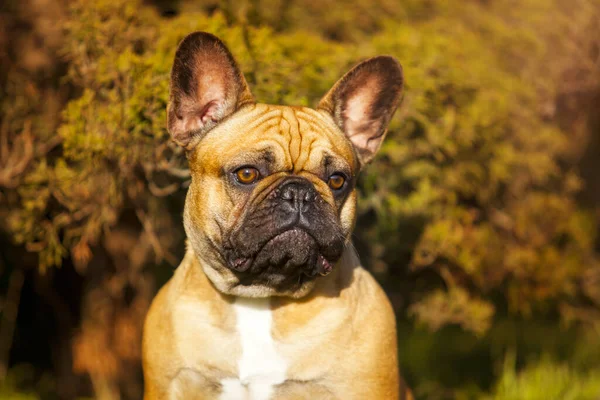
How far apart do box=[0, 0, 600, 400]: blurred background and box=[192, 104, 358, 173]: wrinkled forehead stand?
0.52 metres

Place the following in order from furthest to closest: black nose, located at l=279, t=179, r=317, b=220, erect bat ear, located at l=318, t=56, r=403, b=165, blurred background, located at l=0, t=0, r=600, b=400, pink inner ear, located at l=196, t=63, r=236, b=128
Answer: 1. blurred background, located at l=0, t=0, r=600, b=400
2. erect bat ear, located at l=318, t=56, r=403, b=165
3. pink inner ear, located at l=196, t=63, r=236, b=128
4. black nose, located at l=279, t=179, r=317, b=220

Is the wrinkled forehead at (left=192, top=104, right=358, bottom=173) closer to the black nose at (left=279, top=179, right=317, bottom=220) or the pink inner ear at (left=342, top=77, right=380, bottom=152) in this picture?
the black nose at (left=279, top=179, right=317, bottom=220)

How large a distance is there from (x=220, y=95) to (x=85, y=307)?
2.49 metres

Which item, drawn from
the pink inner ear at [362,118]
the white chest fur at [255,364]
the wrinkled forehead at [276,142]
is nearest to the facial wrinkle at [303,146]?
the wrinkled forehead at [276,142]

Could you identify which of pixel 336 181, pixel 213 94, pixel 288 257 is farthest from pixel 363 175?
pixel 288 257

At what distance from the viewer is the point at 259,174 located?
10.9 feet

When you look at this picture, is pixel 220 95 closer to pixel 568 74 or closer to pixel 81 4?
pixel 81 4


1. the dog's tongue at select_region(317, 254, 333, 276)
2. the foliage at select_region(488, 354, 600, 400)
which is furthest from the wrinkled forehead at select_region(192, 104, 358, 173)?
the foliage at select_region(488, 354, 600, 400)

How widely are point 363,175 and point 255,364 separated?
1.71m

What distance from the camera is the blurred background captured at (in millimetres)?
4098

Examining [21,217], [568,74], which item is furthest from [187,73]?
[568,74]

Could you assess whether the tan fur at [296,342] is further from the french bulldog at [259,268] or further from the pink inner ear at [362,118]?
the pink inner ear at [362,118]

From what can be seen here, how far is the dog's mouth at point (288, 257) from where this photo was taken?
3158mm

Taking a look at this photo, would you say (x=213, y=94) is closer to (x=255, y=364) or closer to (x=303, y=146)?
(x=303, y=146)
